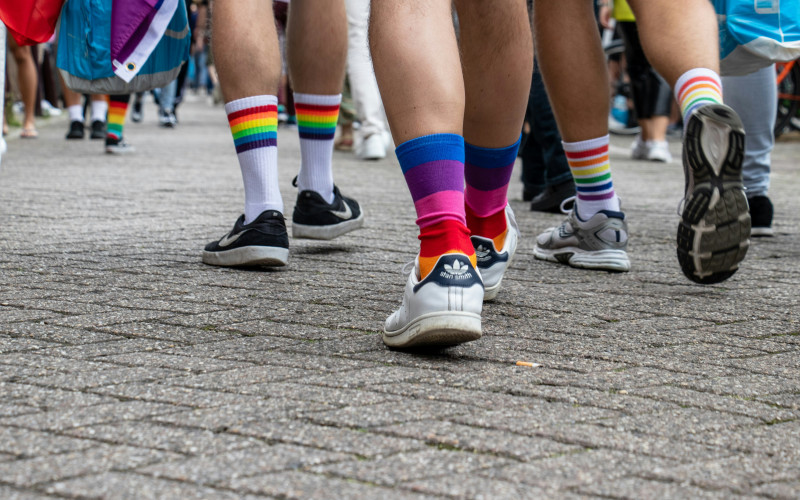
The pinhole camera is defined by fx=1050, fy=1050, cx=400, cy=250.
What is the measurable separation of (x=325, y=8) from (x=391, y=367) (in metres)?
1.72

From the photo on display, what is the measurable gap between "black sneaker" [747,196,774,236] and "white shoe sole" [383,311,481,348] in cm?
227

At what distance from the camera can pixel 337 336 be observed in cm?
216

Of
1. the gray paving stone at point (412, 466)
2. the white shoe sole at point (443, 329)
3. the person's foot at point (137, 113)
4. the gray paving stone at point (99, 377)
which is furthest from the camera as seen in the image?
the person's foot at point (137, 113)

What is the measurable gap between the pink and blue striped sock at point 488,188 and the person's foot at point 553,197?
2.01 meters

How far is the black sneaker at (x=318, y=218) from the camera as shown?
331 cm

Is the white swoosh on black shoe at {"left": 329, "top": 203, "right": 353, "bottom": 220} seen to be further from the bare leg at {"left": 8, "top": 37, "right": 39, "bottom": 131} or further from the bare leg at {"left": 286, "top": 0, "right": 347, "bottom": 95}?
the bare leg at {"left": 8, "top": 37, "right": 39, "bottom": 131}

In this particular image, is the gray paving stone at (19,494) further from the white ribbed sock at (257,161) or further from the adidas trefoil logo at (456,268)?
the white ribbed sock at (257,161)

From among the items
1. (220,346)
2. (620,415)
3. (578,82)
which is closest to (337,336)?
(220,346)

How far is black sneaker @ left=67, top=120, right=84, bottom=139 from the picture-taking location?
916 cm

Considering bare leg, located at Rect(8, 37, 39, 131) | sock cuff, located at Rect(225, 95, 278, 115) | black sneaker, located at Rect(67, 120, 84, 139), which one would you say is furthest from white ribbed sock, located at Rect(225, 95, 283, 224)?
black sneaker, located at Rect(67, 120, 84, 139)

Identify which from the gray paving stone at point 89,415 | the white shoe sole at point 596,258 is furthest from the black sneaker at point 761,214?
the gray paving stone at point 89,415

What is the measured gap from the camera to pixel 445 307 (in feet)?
6.30

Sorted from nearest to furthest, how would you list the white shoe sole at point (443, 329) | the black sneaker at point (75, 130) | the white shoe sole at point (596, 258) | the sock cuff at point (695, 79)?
1. the white shoe sole at point (443, 329)
2. the sock cuff at point (695, 79)
3. the white shoe sole at point (596, 258)
4. the black sneaker at point (75, 130)

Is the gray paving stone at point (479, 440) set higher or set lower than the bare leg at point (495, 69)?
lower
